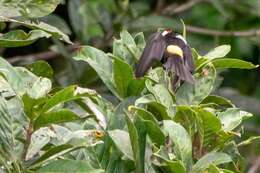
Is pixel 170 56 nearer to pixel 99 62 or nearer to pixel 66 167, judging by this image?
pixel 99 62

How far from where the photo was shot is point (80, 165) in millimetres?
980

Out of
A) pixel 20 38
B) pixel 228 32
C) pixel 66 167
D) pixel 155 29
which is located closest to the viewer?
pixel 66 167

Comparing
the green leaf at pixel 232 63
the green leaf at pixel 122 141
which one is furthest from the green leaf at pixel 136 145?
the green leaf at pixel 232 63

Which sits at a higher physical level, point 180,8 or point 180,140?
point 180,140

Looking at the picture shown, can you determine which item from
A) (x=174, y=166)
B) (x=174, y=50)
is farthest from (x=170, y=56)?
(x=174, y=166)

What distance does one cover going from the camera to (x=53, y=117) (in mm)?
1034

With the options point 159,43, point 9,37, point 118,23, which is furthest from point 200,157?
point 118,23

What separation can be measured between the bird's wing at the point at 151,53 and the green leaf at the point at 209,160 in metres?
0.18

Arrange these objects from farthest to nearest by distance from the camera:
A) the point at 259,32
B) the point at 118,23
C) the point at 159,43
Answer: the point at 259,32, the point at 118,23, the point at 159,43

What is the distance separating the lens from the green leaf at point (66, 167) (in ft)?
3.20

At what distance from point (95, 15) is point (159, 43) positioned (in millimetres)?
1443

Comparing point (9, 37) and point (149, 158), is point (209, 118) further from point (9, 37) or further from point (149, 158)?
point (9, 37)

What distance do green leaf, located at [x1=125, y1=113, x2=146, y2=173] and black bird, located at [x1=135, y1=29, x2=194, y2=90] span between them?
0.15 metres

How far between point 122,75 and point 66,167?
0.82 ft
